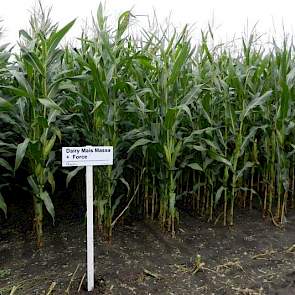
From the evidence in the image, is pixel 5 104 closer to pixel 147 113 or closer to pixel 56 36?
pixel 56 36

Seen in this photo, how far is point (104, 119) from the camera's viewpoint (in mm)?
2873

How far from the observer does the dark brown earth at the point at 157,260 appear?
2412 mm

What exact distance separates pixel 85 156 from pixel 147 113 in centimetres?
117

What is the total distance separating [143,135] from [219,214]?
55.3 inches

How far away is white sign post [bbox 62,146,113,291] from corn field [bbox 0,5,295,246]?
1.57 ft

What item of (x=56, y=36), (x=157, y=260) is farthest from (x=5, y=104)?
Result: (x=157, y=260)

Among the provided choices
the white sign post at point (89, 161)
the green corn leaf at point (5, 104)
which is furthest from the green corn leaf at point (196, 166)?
the green corn leaf at point (5, 104)

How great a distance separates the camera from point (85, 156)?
2209 millimetres

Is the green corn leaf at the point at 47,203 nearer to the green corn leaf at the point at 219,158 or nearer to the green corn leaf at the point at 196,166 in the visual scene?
the green corn leaf at the point at 196,166

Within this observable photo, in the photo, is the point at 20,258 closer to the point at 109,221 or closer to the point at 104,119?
the point at 109,221

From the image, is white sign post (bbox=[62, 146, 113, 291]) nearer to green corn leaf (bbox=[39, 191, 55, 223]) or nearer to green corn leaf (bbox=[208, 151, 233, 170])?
green corn leaf (bbox=[39, 191, 55, 223])

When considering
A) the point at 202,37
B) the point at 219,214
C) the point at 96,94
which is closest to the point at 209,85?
the point at 202,37

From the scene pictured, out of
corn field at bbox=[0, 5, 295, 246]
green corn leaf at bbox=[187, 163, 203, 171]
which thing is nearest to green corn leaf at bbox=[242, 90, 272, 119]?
corn field at bbox=[0, 5, 295, 246]

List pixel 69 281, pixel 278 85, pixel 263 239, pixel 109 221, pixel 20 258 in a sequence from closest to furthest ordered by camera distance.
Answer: pixel 69 281 < pixel 20 258 < pixel 109 221 < pixel 263 239 < pixel 278 85
